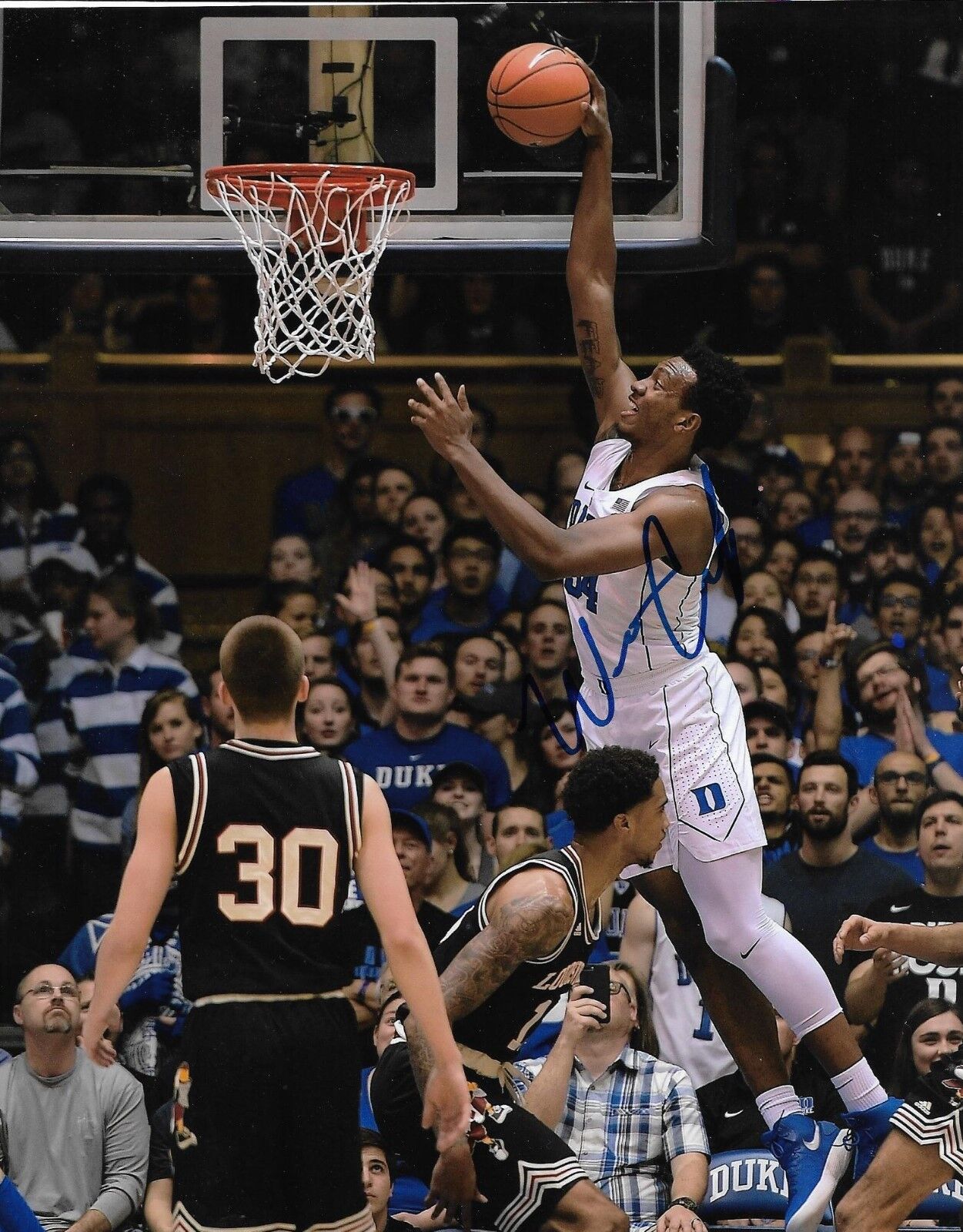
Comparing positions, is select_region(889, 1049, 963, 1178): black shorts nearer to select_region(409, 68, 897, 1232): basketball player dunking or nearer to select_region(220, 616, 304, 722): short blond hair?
select_region(409, 68, 897, 1232): basketball player dunking

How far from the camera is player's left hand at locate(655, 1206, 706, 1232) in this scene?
16.9ft

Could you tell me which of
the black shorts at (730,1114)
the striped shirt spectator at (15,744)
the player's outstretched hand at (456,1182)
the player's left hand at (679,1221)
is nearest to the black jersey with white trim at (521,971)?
the player's outstretched hand at (456,1182)

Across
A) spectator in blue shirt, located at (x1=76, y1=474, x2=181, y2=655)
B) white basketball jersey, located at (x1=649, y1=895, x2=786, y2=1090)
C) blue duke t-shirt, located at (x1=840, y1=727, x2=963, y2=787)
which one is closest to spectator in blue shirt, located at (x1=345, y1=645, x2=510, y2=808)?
white basketball jersey, located at (x1=649, y1=895, x2=786, y2=1090)

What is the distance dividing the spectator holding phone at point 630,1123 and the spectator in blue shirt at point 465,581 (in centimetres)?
231

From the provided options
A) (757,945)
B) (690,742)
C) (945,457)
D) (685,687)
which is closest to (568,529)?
(685,687)

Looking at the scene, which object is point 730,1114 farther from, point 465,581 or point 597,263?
point 597,263

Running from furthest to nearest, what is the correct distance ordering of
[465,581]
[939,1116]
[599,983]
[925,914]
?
[465,581]
[925,914]
[599,983]
[939,1116]

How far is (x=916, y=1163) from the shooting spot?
4.66 m

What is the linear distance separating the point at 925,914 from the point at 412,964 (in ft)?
9.72

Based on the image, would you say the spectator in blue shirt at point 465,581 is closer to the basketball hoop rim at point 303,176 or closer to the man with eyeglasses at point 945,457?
the man with eyeglasses at point 945,457

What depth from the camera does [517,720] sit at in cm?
722

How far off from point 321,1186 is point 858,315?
264 inches

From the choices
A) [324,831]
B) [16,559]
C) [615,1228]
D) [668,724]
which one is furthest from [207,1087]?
[16,559]

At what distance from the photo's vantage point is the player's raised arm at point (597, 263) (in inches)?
201
